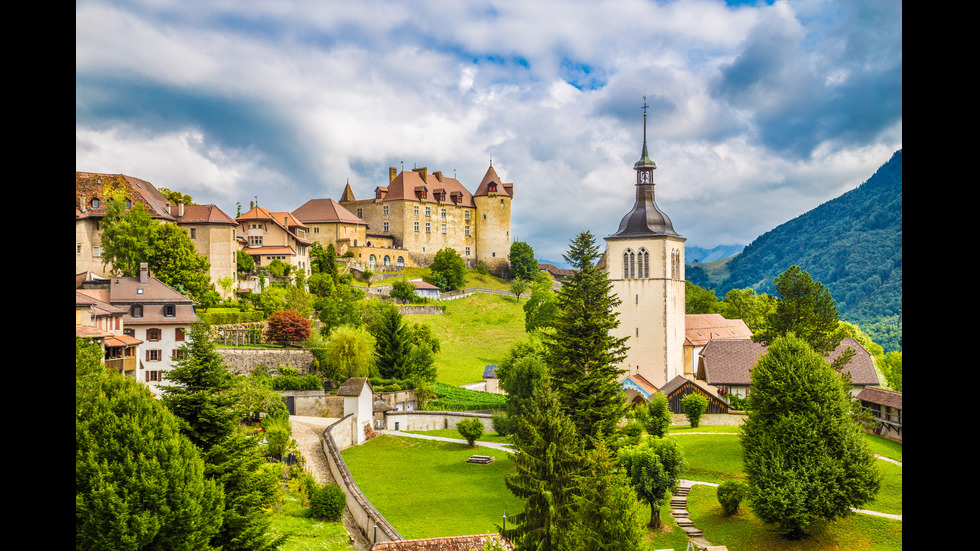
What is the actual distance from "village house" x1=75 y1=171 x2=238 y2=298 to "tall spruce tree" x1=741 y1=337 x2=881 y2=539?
45.8m

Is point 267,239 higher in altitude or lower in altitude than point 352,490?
higher

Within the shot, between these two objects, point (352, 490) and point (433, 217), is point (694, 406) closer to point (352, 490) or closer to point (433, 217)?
point (352, 490)

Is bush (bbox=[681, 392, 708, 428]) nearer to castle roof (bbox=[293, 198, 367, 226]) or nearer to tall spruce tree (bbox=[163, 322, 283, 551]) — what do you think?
tall spruce tree (bbox=[163, 322, 283, 551])

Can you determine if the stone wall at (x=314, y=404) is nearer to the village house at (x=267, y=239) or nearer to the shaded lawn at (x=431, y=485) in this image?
the shaded lawn at (x=431, y=485)

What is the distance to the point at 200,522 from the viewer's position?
18.5 m

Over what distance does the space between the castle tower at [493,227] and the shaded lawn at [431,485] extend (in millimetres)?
61932

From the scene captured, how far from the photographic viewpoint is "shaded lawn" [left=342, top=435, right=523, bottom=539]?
27766 millimetres

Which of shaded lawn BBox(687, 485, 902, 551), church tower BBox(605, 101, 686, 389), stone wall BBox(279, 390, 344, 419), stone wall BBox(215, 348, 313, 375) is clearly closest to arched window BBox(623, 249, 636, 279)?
church tower BBox(605, 101, 686, 389)

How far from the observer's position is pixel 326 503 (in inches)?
1038

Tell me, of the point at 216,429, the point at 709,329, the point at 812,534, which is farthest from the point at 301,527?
the point at 709,329

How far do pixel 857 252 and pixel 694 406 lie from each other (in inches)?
3757
